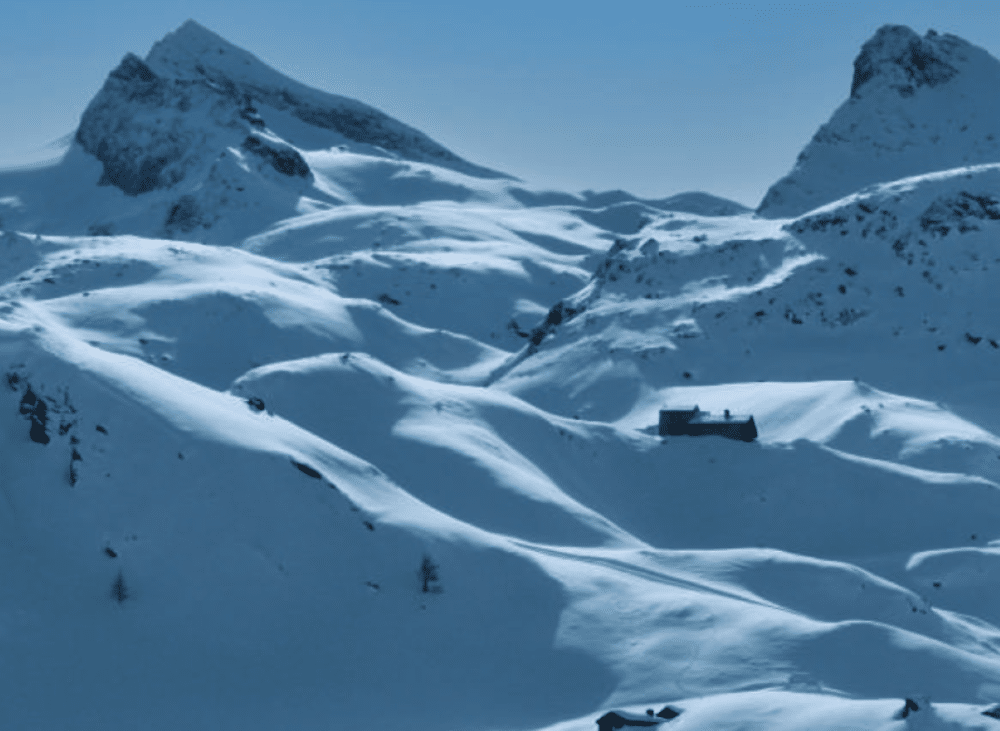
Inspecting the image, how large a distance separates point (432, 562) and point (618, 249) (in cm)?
6732

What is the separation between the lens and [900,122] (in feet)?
427

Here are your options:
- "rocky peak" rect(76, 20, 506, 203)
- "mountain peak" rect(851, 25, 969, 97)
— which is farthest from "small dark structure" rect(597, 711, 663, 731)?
"rocky peak" rect(76, 20, 506, 203)

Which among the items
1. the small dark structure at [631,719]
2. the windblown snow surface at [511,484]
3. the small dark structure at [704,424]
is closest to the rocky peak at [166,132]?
the windblown snow surface at [511,484]

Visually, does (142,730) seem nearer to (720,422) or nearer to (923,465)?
(720,422)

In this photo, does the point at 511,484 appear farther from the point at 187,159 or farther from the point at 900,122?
the point at 187,159

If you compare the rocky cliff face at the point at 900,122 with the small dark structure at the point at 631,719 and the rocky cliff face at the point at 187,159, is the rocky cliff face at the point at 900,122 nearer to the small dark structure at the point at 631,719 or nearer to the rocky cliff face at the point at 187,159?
the rocky cliff face at the point at 187,159

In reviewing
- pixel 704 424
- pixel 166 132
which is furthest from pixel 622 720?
pixel 166 132

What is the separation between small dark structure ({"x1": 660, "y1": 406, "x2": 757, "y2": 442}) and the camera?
59.0m

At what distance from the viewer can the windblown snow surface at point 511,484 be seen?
3173 centimetres

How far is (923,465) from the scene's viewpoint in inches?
2346

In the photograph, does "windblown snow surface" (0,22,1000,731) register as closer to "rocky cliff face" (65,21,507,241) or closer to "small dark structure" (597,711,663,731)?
"small dark structure" (597,711,663,731)

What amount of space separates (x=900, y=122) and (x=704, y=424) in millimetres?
78681

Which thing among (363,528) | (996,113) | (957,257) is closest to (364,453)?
(363,528)

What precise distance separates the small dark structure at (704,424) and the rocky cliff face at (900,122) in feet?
204
